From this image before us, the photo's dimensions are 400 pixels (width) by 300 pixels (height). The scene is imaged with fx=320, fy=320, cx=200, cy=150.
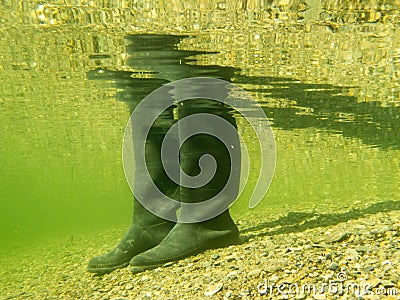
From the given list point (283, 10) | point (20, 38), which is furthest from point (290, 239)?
point (20, 38)

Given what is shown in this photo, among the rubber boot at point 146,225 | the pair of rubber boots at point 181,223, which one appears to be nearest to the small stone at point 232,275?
the pair of rubber boots at point 181,223

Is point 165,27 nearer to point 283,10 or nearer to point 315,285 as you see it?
point 283,10

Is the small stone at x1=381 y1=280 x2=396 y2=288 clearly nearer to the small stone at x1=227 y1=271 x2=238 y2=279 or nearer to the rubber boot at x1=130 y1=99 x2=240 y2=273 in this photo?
the small stone at x1=227 y1=271 x2=238 y2=279

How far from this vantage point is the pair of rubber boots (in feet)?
14.9

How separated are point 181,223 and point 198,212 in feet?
0.98

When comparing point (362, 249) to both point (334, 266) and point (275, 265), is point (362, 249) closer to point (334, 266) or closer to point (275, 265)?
point (334, 266)

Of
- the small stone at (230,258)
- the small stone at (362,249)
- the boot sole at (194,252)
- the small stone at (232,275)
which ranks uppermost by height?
the small stone at (362,249)

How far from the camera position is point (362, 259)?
3.48 meters

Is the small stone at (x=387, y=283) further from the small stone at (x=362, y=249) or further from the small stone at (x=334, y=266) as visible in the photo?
the small stone at (x=362, y=249)

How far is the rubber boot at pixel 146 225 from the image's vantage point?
504 cm

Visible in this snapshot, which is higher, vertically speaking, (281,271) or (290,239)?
(281,271)

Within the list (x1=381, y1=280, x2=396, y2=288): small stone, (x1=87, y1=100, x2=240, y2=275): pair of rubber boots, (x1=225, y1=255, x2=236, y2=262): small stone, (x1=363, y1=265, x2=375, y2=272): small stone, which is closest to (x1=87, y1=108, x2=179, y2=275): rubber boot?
(x1=87, y1=100, x2=240, y2=275): pair of rubber boots

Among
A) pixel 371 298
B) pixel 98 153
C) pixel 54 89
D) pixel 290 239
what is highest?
pixel 54 89

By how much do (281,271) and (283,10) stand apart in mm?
4363
